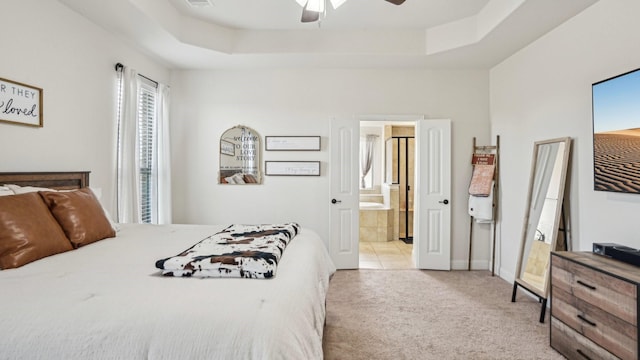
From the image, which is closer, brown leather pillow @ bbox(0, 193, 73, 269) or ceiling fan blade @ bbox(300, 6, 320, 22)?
brown leather pillow @ bbox(0, 193, 73, 269)

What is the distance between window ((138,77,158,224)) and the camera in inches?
153

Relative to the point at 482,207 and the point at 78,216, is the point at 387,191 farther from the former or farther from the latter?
the point at 78,216

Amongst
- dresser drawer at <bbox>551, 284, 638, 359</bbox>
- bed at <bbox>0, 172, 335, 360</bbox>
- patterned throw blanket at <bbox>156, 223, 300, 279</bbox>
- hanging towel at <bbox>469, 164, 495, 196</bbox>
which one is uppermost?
hanging towel at <bbox>469, 164, 495, 196</bbox>

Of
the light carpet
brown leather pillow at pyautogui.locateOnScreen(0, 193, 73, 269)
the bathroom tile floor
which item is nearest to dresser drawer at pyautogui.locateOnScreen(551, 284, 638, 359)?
the light carpet

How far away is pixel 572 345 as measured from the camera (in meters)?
2.22

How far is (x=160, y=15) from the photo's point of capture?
124 inches

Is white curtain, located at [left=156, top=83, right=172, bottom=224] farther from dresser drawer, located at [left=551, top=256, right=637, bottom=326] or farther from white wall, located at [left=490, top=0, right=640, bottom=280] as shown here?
white wall, located at [left=490, top=0, right=640, bottom=280]

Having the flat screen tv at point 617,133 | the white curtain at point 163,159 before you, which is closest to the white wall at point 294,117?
the white curtain at point 163,159

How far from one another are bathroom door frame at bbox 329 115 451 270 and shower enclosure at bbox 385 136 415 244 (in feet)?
6.92

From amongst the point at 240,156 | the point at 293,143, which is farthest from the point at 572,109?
the point at 240,156

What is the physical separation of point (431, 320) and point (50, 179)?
3274mm

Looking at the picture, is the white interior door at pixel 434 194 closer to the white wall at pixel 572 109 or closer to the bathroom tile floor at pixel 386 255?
the bathroom tile floor at pixel 386 255

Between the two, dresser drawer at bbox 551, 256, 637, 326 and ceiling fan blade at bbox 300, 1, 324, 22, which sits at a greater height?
ceiling fan blade at bbox 300, 1, 324, 22

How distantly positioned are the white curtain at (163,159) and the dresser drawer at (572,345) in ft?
13.3
